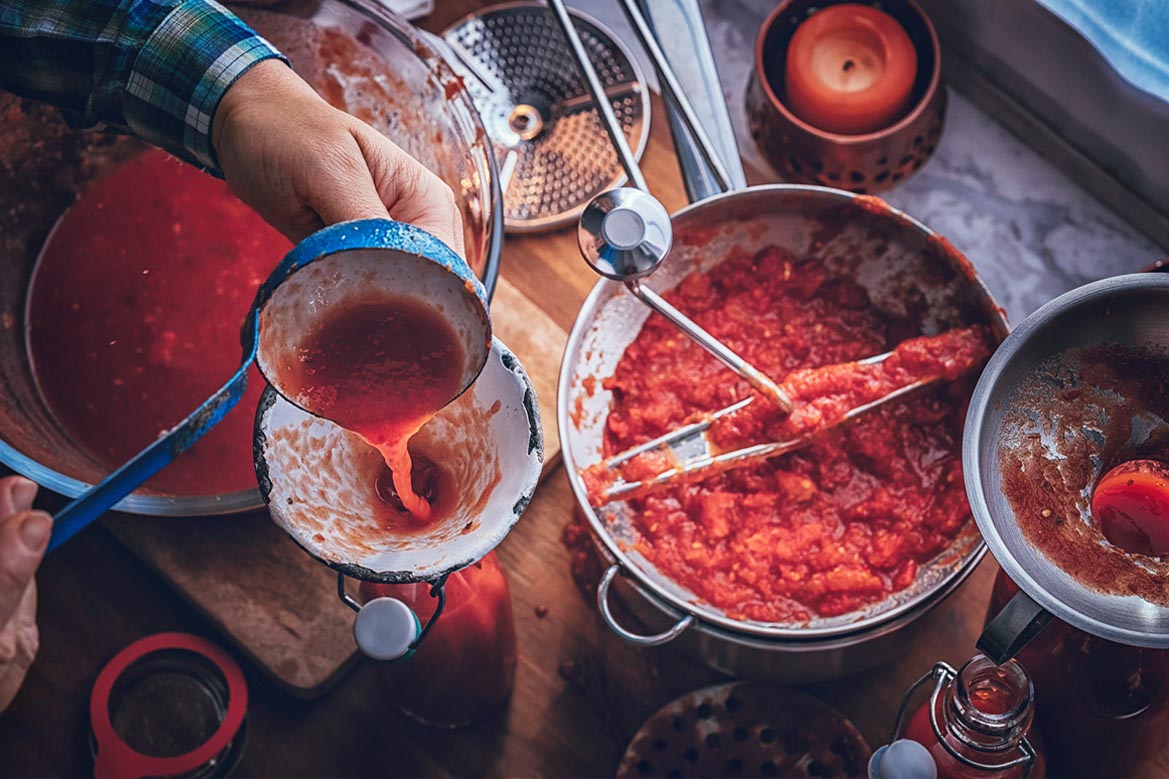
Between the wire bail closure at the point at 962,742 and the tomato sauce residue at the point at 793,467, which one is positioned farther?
the tomato sauce residue at the point at 793,467

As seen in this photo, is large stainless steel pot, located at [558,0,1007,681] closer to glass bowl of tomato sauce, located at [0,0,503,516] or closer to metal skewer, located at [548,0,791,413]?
metal skewer, located at [548,0,791,413]

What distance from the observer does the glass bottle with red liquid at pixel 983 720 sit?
1127 mm

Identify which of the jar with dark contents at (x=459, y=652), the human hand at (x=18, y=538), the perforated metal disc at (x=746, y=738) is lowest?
the perforated metal disc at (x=746, y=738)

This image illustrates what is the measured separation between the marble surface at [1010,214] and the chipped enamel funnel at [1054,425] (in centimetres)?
46

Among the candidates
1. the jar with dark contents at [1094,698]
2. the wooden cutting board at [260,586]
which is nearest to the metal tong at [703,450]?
the wooden cutting board at [260,586]

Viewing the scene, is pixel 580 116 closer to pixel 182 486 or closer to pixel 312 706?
pixel 182 486

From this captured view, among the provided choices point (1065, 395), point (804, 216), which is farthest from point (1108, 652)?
point (804, 216)

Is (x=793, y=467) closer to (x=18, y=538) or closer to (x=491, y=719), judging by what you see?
(x=491, y=719)

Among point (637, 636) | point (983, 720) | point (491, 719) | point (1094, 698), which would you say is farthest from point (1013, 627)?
point (491, 719)

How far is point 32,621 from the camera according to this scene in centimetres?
142

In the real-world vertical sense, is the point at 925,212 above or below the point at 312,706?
above

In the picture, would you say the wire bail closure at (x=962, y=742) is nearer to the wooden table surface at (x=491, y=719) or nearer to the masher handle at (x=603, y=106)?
the wooden table surface at (x=491, y=719)

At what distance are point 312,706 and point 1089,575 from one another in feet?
3.25

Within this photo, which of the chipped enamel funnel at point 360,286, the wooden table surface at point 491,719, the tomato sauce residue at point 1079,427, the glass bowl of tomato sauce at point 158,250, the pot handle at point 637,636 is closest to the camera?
the chipped enamel funnel at point 360,286
